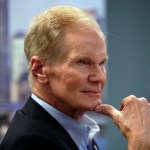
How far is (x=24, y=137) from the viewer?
94 centimetres

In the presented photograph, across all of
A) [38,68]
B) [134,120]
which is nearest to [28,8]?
[38,68]

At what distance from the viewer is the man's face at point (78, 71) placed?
1009 millimetres

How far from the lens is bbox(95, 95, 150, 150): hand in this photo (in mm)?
952

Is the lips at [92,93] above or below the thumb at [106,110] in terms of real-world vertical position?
above

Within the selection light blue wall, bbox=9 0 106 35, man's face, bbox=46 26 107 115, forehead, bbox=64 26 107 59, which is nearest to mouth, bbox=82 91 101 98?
man's face, bbox=46 26 107 115

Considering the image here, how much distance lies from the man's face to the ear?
0.02 metres

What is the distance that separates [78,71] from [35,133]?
→ 204 mm

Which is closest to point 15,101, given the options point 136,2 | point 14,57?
point 14,57

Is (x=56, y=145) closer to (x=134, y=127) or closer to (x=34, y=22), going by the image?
(x=134, y=127)

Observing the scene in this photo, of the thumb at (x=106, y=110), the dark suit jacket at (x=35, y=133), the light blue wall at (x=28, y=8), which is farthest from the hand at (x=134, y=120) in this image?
the light blue wall at (x=28, y=8)

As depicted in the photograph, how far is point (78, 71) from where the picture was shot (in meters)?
1.02

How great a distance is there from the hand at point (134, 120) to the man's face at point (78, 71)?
59mm

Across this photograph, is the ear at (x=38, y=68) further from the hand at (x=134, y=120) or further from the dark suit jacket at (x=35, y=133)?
the hand at (x=134, y=120)

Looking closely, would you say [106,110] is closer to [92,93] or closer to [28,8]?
[92,93]
